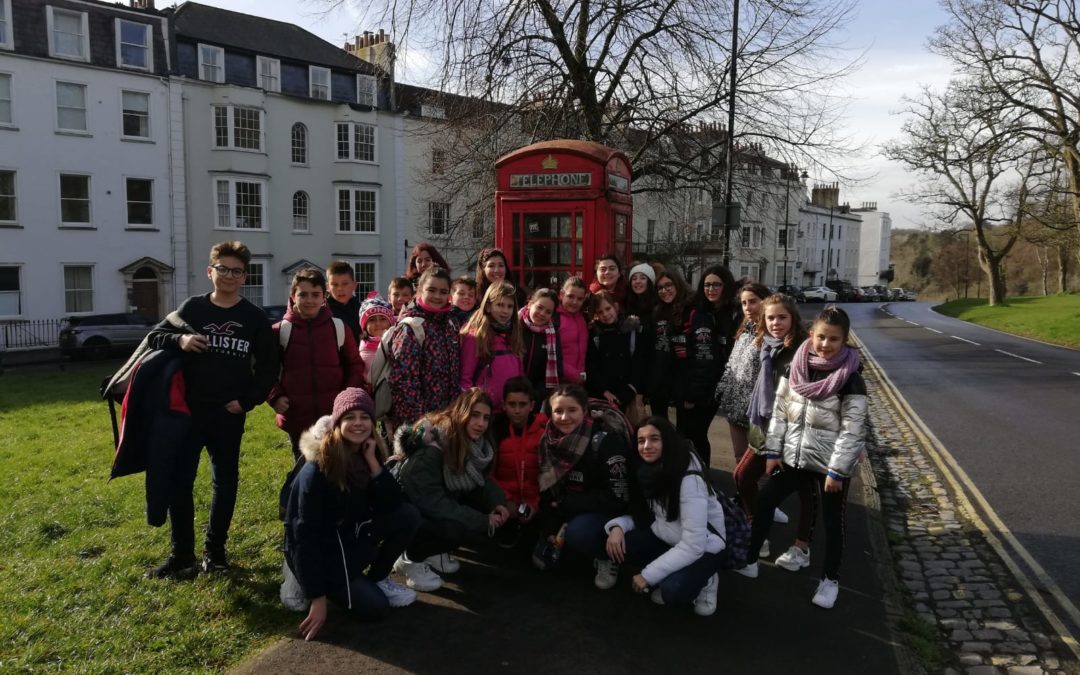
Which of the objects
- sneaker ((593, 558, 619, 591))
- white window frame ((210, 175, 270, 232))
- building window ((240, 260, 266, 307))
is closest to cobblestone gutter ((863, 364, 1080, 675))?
sneaker ((593, 558, 619, 591))

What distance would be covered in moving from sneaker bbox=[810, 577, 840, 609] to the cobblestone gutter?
38 cm

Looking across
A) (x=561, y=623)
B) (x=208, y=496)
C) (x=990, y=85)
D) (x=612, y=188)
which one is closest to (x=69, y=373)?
(x=208, y=496)

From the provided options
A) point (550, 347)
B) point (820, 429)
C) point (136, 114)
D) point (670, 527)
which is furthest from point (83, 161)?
point (820, 429)

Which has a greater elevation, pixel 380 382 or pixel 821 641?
pixel 380 382

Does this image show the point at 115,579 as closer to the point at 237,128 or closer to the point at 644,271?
the point at 644,271

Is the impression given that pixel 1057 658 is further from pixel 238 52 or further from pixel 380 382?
pixel 238 52

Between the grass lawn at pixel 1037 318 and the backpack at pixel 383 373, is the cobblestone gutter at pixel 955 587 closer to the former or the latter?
the backpack at pixel 383 373

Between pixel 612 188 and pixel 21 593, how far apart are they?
6.96 metres

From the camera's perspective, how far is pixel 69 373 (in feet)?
55.4

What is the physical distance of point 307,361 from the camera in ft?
15.9

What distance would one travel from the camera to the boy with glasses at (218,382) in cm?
441

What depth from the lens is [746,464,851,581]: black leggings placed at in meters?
4.41

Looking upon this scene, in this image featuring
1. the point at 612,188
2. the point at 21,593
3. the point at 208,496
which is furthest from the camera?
the point at 612,188

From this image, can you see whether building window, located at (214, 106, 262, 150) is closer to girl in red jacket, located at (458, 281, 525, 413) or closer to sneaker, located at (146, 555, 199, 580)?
girl in red jacket, located at (458, 281, 525, 413)
